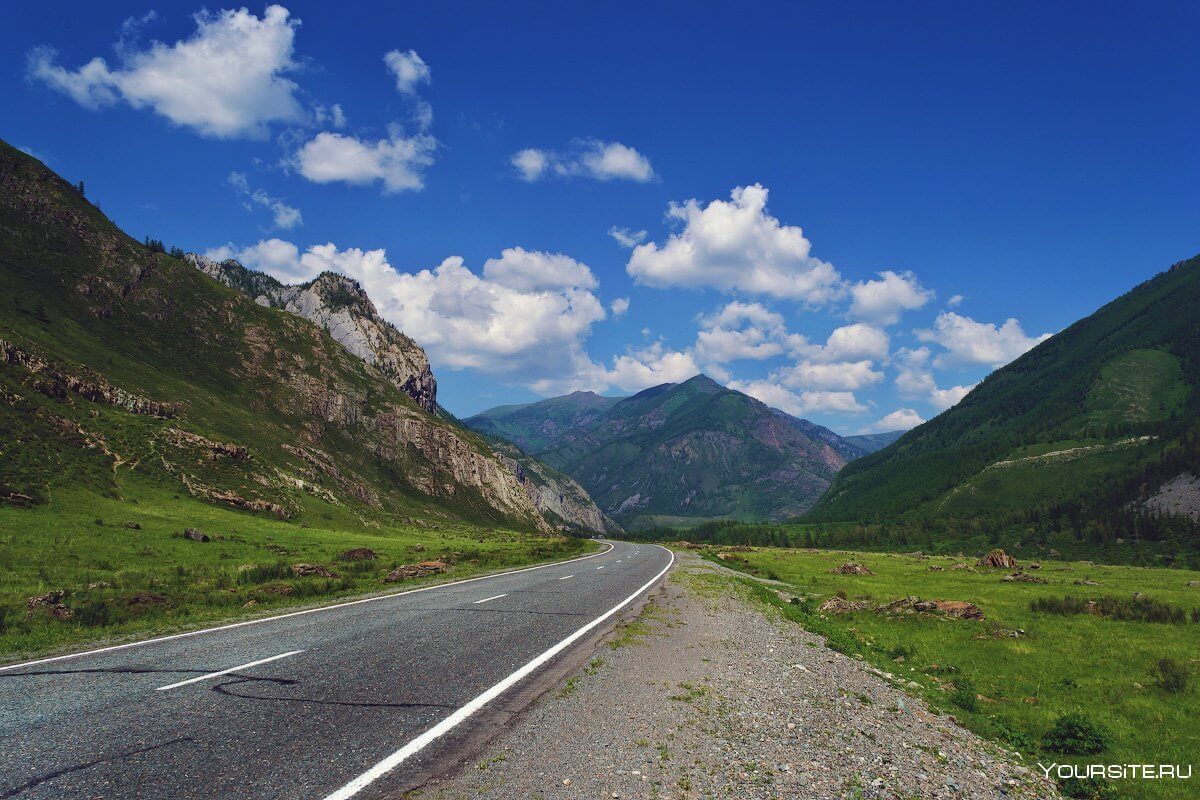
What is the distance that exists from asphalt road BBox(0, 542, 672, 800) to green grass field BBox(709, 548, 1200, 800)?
35.8ft

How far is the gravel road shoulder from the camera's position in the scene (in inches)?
263

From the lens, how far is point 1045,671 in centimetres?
1864

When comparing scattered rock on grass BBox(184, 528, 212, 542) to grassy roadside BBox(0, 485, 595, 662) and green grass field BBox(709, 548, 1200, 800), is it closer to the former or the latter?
grassy roadside BBox(0, 485, 595, 662)

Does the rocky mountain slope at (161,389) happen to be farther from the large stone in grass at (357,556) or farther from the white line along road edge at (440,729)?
the white line along road edge at (440,729)

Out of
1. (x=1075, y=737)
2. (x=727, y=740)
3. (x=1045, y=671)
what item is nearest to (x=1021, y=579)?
(x=1045, y=671)

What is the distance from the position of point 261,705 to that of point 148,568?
100 feet

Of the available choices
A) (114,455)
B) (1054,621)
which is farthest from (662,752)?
(114,455)

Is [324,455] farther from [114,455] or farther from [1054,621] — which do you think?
[1054,621]

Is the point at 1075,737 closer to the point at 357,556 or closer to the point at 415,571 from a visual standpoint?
the point at 415,571

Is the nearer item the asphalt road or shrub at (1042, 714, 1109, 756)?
the asphalt road

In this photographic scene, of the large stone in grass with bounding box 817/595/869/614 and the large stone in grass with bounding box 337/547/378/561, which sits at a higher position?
the large stone in grass with bounding box 337/547/378/561

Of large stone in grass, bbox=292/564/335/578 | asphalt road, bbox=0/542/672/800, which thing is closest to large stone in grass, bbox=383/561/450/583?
large stone in grass, bbox=292/564/335/578

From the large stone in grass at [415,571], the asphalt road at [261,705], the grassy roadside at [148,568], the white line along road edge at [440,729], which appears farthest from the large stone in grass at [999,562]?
the white line along road edge at [440,729]

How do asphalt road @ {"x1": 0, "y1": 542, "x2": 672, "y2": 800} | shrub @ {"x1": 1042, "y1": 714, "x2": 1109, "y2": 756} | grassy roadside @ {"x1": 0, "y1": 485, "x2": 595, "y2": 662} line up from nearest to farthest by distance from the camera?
asphalt road @ {"x1": 0, "y1": 542, "x2": 672, "y2": 800}, shrub @ {"x1": 1042, "y1": 714, "x2": 1109, "y2": 756}, grassy roadside @ {"x1": 0, "y1": 485, "x2": 595, "y2": 662}
